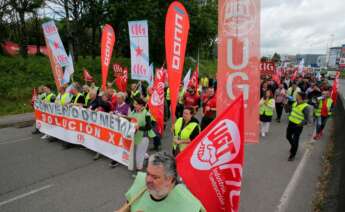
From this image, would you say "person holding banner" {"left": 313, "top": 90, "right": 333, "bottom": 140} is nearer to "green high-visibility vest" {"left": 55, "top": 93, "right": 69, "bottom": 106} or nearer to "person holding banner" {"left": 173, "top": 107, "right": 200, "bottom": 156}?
"person holding banner" {"left": 173, "top": 107, "right": 200, "bottom": 156}

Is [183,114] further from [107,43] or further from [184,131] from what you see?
[107,43]

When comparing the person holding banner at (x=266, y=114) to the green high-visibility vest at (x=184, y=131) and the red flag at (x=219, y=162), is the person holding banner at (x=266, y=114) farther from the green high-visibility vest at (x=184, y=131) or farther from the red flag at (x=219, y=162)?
the red flag at (x=219, y=162)

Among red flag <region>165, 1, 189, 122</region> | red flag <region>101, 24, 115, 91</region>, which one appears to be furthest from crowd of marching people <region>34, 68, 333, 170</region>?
red flag <region>101, 24, 115, 91</region>

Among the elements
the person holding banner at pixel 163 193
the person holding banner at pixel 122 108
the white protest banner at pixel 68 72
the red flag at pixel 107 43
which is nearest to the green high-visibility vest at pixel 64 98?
the white protest banner at pixel 68 72

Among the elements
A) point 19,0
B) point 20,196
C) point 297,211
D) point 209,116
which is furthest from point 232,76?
point 19,0

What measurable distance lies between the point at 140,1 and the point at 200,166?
20144mm

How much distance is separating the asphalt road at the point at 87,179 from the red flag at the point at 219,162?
196cm

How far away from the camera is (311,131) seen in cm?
984

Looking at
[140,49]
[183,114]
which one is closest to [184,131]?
[183,114]

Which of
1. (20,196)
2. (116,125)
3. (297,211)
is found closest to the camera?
(297,211)

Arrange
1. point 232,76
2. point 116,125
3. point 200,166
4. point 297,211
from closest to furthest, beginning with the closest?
point 200,166 < point 232,76 < point 297,211 < point 116,125

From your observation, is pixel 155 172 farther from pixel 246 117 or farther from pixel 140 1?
pixel 140 1

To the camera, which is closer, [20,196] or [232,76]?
[232,76]

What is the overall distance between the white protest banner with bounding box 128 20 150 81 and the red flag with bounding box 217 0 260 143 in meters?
4.87
